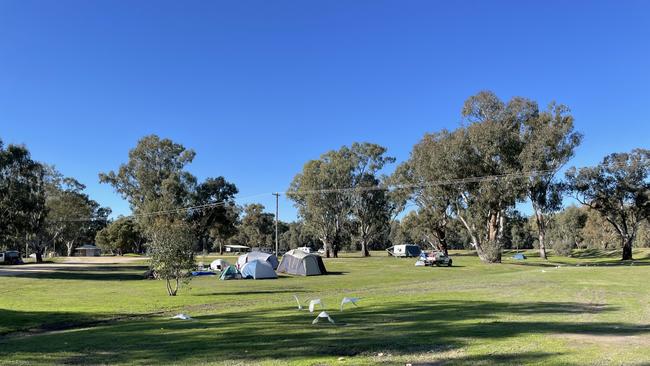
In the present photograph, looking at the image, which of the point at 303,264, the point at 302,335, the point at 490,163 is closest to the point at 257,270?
the point at 303,264

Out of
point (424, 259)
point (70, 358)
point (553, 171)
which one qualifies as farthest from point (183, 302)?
point (553, 171)

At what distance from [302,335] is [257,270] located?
26436mm

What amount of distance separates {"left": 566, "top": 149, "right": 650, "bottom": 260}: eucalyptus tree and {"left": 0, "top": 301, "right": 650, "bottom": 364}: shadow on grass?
175 ft

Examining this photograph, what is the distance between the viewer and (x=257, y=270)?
36156 mm

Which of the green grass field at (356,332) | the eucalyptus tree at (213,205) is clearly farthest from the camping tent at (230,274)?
the eucalyptus tree at (213,205)

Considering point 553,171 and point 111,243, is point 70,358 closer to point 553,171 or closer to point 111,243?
point 553,171

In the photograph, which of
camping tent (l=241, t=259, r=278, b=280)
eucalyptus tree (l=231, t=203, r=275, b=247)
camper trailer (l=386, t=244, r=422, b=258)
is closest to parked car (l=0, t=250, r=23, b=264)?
camping tent (l=241, t=259, r=278, b=280)

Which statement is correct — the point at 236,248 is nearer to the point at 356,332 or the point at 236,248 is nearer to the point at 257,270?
the point at 257,270

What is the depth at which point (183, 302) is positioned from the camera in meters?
20.1

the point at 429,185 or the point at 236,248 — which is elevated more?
the point at 429,185

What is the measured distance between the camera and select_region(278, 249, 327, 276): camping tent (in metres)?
40.0

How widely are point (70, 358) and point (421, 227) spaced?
70450 millimetres

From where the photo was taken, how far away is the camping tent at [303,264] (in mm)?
39969

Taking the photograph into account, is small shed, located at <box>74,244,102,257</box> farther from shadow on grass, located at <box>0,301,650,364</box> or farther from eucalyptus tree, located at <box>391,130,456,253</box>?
shadow on grass, located at <box>0,301,650,364</box>
